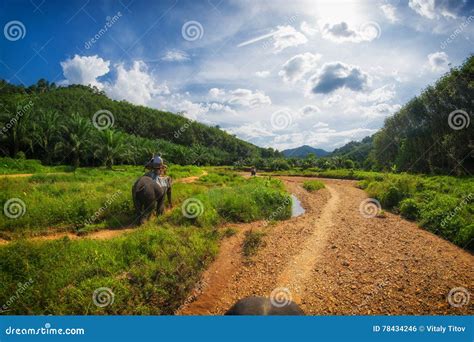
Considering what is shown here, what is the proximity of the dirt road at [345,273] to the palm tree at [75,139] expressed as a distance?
29965 mm

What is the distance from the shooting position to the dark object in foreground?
12.9 feet

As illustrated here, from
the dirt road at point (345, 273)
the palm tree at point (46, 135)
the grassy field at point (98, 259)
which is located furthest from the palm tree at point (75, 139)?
the dirt road at point (345, 273)

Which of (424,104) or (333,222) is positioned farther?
(424,104)

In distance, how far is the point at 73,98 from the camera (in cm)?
8344

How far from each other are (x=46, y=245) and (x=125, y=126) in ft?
305

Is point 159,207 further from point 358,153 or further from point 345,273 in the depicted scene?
point 358,153

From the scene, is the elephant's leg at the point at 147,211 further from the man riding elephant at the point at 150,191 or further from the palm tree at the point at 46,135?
the palm tree at the point at 46,135

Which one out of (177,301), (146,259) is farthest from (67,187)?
(177,301)

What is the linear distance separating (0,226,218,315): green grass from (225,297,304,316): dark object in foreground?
1.82 m

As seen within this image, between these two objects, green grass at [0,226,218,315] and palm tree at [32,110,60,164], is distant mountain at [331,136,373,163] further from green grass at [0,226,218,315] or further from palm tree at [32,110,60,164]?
green grass at [0,226,218,315]

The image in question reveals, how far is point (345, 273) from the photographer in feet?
22.9

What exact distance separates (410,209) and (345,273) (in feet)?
29.0

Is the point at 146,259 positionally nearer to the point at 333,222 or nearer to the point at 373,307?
the point at 373,307

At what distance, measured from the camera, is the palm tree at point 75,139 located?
1296 inches
